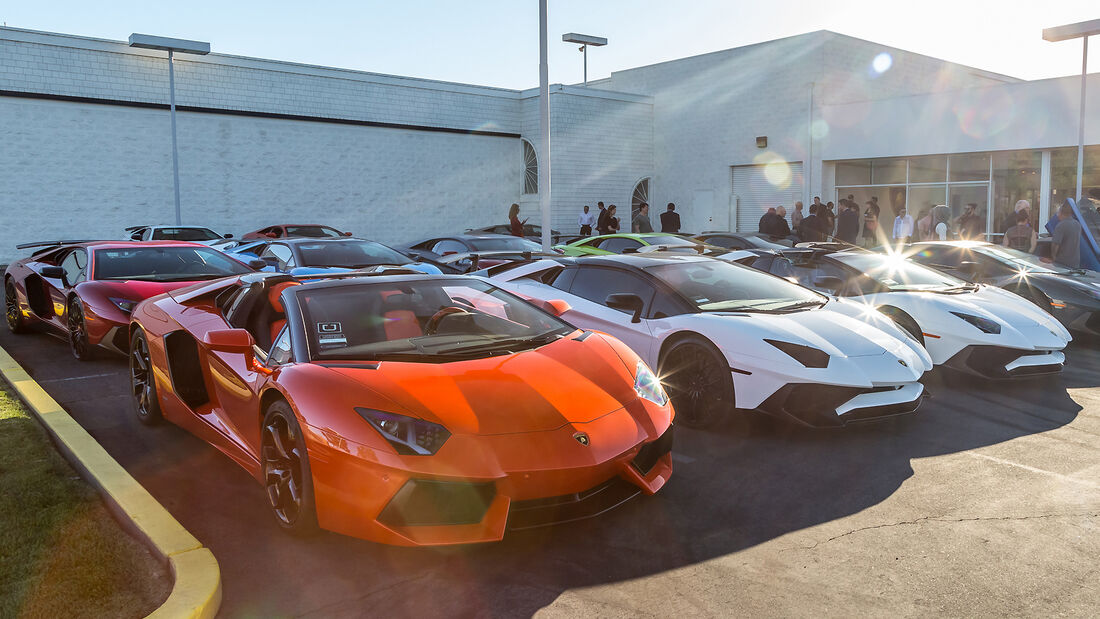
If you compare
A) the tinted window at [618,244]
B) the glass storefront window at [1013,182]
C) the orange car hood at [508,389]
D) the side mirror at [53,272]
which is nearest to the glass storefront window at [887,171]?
the glass storefront window at [1013,182]

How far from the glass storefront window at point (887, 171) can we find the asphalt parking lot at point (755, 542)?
20.0 meters

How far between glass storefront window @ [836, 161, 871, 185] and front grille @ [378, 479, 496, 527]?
24320mm

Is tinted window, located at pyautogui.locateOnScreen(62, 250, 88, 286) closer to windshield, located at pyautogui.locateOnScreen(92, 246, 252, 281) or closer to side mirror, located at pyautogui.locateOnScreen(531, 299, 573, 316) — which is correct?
windshield, located at pyautogui.locateOnScreen(92, 246, 252, 281)

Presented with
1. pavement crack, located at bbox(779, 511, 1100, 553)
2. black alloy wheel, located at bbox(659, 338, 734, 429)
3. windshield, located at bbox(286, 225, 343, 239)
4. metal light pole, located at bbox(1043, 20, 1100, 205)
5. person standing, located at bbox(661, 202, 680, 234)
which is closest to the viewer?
pavement crack, located at bbox(779, 511, 1100, 553)

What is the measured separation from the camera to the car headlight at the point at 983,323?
24.0 feet

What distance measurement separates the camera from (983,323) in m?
7.36

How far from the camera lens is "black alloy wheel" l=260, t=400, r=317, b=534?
3.74 m

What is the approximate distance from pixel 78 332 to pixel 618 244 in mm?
9014

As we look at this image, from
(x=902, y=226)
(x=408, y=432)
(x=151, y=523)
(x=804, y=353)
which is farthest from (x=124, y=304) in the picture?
(x=902, y=226)

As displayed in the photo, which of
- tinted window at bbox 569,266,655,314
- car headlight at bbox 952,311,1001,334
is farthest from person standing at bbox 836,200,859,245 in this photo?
tinted window at bbox 569,266,655,314

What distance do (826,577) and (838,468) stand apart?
167cm

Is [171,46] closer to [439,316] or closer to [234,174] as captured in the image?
[234,174]

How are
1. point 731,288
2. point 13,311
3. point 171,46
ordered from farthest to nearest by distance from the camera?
point 171,46, point 13,311, point 731,288

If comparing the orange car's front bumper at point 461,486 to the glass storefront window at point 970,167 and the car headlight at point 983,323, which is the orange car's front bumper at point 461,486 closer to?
the car headlight at point 983,323
